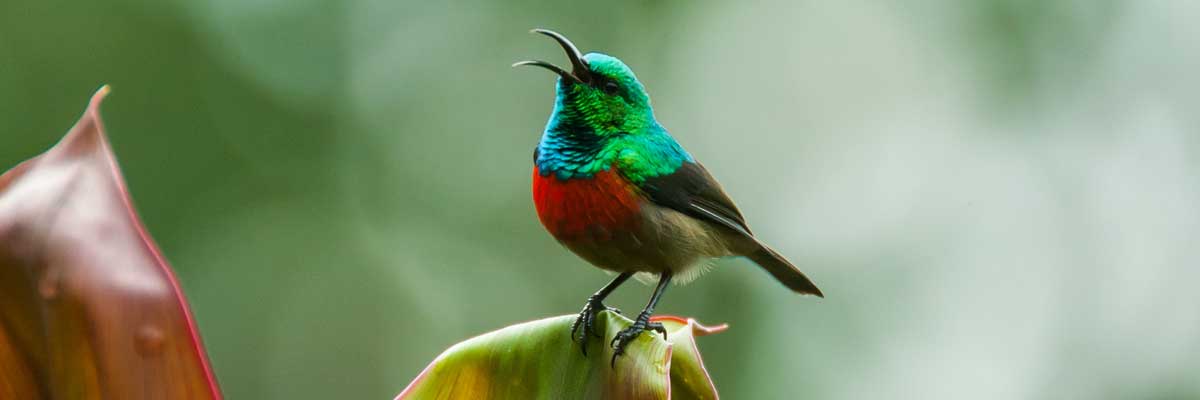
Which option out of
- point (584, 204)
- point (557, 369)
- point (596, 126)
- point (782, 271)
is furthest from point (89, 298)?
point (782, 271)

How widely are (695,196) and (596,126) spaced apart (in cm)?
41

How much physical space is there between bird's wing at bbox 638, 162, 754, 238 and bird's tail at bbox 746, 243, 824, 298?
0.26 feet

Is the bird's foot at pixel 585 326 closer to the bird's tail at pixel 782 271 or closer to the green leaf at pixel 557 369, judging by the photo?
the green leaf at pixel 557 369

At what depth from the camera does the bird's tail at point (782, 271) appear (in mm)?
3227

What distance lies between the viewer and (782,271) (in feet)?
10.7

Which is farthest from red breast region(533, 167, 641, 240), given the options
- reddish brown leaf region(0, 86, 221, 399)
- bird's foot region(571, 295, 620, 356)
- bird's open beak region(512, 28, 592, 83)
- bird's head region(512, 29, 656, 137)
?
reddish brown leaf region(0, 86, 221, 399)

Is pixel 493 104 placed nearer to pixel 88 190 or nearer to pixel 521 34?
pixel 521 34

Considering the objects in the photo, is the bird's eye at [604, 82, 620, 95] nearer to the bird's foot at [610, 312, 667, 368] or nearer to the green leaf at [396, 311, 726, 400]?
the bird's foot at [610, 312, 667, 368]

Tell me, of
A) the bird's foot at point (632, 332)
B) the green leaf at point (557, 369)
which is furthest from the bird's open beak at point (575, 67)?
the green leaf at point (557, 369)

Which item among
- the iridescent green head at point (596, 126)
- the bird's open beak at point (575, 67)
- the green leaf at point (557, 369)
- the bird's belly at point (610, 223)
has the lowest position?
the green leaf at point (557, 369)

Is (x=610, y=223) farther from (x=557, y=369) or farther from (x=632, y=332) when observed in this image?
(x=557, y=369)

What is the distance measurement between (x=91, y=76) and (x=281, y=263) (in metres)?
2.93

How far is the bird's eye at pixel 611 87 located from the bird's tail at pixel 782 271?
71 cm

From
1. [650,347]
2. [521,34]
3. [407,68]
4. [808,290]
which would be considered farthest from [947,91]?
[650,347]
